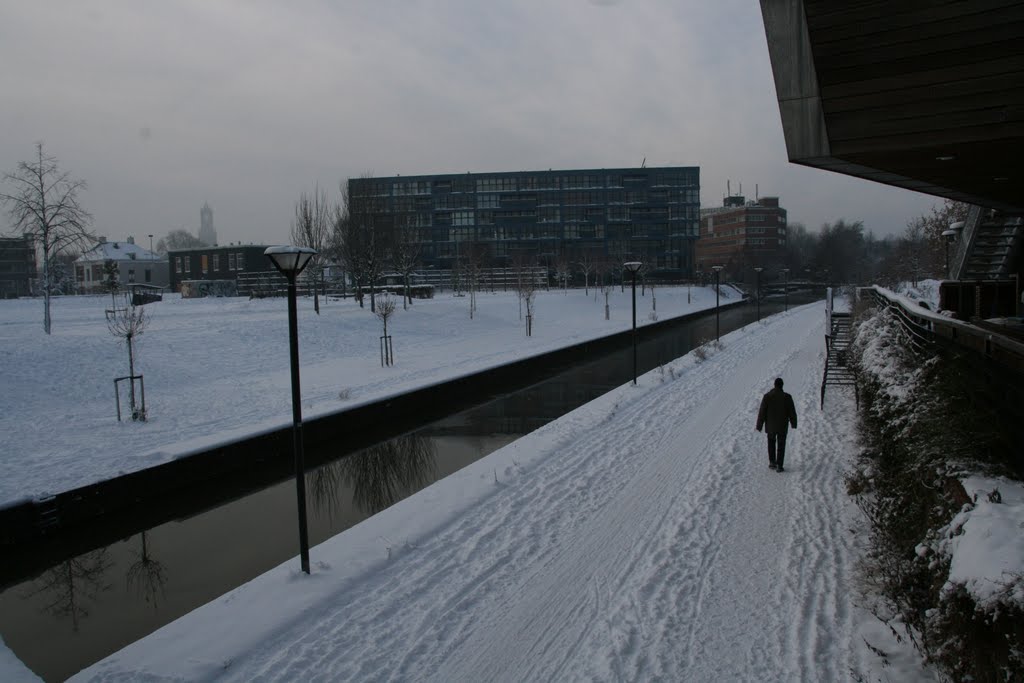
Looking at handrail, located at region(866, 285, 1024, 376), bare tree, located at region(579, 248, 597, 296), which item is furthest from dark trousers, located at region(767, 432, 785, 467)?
bare tree, located at region(579, 248, 597, 296)

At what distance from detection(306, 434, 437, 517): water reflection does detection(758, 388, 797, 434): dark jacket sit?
17.4 feet

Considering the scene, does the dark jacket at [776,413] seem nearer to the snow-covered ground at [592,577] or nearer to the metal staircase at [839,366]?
the snow-covered ground at [592,577]

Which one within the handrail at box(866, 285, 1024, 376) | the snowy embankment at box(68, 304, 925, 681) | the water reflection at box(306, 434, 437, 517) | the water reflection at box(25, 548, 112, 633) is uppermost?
the handrail at box(866, 285, 1024, 376)

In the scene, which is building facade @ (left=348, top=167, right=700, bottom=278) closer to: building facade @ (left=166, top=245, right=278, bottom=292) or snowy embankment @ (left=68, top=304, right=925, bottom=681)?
building facade @ (left=166, top=245, right=278, bottom=292)

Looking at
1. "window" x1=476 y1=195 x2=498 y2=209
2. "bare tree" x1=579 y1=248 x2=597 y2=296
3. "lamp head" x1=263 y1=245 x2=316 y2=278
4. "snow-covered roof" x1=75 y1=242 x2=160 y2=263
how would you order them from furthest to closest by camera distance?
"window" x1=476 y1=195 x2=498 y2=209 < "snow-covered roof" x1=75 y1=242 x2=160 y2=263 < "bare tree" x1=579 y1=248 x2=597 y2=296 < "lamp head" x1=263 y1=245 x2=316 y2=278

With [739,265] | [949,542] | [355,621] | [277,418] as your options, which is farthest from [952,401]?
[739,265]

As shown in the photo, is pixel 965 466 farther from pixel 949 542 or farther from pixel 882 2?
pixel 882 2

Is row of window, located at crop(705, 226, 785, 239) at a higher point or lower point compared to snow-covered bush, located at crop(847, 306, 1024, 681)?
higher

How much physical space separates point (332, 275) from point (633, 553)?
49755 mm

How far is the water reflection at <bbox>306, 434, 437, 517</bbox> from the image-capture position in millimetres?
10617

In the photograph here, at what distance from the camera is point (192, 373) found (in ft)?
63.1

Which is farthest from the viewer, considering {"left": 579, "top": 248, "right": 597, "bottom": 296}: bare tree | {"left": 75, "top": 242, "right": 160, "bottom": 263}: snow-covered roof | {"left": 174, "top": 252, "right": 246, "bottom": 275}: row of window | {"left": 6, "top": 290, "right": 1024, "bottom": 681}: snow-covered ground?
{"left": 75, "top": 242, "right": 160, "bottom": 263}: snow-covered roof

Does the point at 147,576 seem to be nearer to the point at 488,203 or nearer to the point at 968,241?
the point at 968,241

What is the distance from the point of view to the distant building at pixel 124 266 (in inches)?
2704
